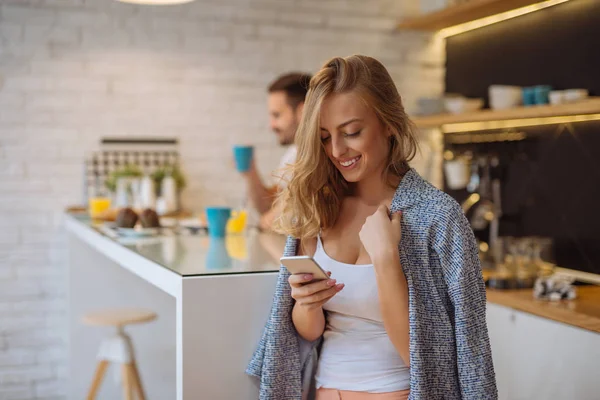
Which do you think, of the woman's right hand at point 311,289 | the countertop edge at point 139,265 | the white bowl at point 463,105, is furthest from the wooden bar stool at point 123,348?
the white bowl at point 463,105

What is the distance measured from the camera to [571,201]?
3662 mm

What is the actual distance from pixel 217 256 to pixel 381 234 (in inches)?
28.1

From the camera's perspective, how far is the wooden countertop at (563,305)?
270 centimetres

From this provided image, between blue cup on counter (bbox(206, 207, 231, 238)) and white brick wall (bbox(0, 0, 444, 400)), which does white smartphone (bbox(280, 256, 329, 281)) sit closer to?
blue cup on counter (bbox(206, 207, 231, 238))

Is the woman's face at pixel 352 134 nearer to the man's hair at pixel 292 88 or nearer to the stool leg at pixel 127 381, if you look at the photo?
the stool leg at pixel 127 381

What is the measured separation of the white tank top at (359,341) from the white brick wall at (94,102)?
2.98 meters

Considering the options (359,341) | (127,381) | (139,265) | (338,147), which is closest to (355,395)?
(359,341)

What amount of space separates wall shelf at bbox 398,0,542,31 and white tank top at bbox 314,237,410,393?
8.74 ft

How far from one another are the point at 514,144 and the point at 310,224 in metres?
2.60

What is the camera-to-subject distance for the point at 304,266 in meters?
1.54

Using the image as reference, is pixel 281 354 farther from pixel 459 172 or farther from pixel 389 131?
pixel 459 172

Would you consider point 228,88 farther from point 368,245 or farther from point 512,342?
point 368,245

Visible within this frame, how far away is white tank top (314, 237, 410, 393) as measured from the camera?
170 cm

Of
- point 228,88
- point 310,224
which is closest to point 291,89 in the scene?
point 228,88
